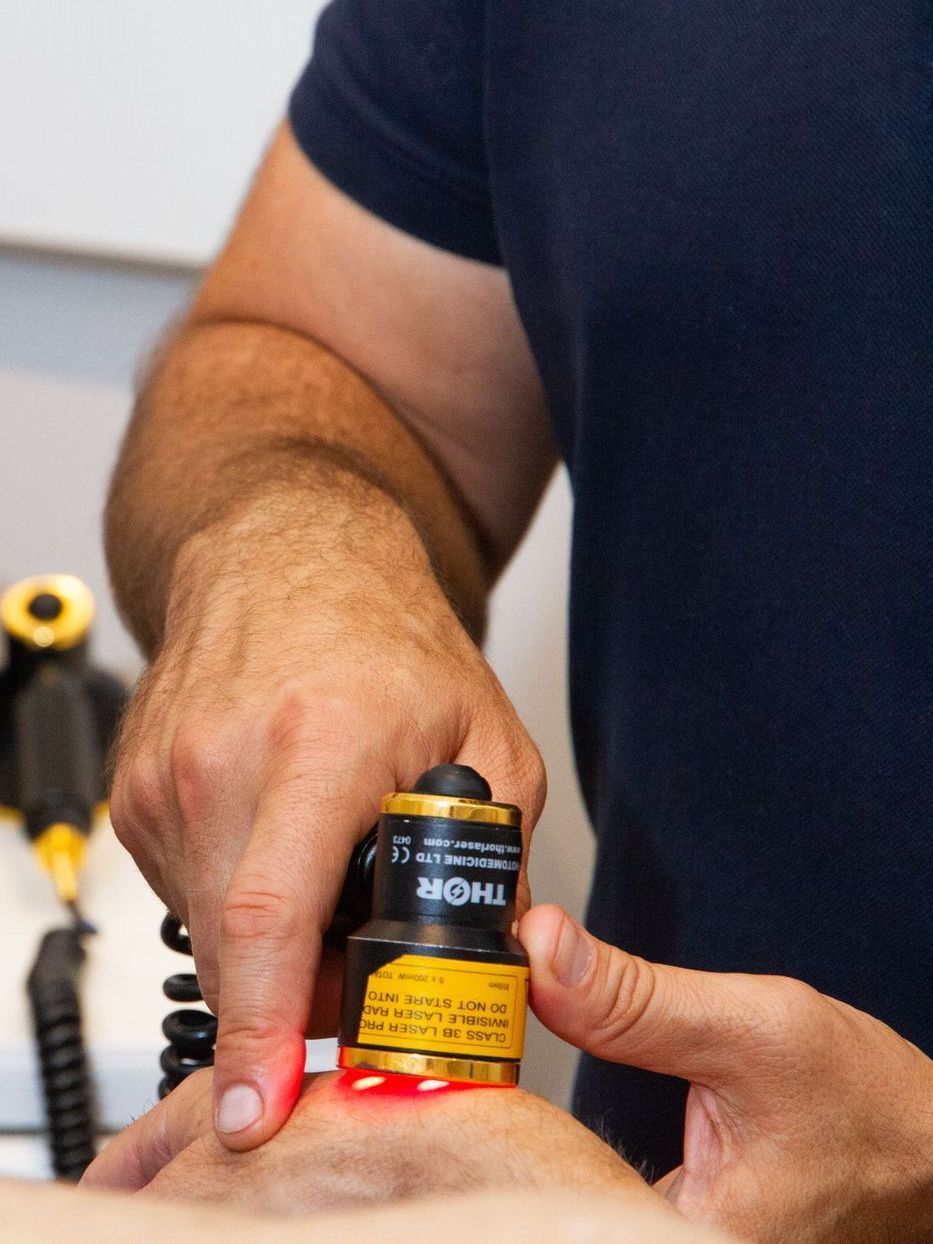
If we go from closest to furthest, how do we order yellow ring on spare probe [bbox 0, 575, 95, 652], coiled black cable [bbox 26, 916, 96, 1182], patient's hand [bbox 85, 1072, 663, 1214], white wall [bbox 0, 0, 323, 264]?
patient's hand [bbox 85, 1072, 663, 1214]
coiled black cable [bbox 26, 916, 96, 1182]
yellow ring on spare probe [bbox 0, 575, 95, 652]
white wall [bbox 0, 0, 323, 264]

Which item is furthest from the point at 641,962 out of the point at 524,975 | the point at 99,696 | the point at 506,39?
the point at 99,696

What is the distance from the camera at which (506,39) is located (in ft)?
3.18

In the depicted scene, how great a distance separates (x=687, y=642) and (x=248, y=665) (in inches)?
13.6

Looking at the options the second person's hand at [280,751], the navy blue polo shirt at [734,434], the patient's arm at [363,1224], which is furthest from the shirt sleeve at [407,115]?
the patient's arm at [363,1224]

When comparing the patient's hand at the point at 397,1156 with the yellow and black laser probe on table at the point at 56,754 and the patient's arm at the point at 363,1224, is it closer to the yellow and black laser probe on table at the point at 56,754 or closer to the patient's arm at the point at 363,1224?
the patient's arm at the point at 363,1224

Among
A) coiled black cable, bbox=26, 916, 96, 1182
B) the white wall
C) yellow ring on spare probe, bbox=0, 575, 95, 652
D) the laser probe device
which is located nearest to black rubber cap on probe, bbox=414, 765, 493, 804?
the laser probe device

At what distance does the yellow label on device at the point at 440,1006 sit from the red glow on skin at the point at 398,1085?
1cm

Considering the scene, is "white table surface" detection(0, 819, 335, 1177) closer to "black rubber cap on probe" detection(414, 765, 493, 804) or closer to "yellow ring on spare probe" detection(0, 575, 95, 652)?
"yellow ring on spare probe" detection(0, 575, 95, 652)

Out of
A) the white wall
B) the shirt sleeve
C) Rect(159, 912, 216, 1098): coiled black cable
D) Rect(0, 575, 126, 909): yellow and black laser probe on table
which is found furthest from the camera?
the white wall

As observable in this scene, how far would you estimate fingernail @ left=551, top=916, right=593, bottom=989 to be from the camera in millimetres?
532

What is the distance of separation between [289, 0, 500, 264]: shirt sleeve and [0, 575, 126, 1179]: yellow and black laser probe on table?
504 mm

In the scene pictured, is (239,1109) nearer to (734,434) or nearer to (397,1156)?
(397,1156)

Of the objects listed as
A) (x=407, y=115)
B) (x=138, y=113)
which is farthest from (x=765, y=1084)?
(x=138, y=113)

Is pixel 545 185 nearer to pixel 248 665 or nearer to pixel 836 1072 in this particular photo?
pixel 248 665
